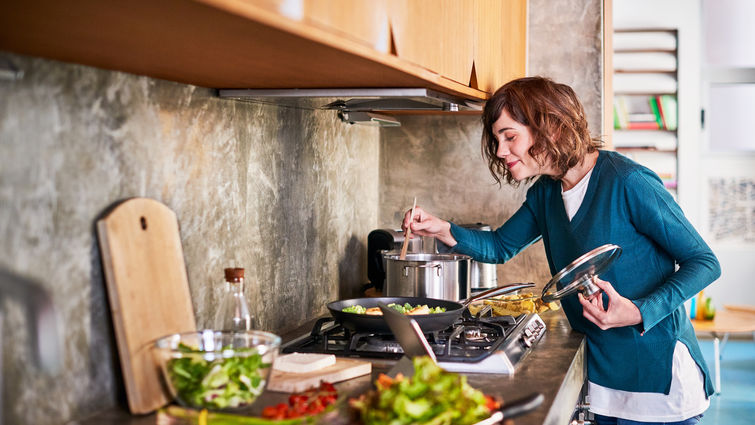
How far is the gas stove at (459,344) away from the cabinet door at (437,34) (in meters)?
0.65

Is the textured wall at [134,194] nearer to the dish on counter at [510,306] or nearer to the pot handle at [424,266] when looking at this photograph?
the pot handle at [424,266]

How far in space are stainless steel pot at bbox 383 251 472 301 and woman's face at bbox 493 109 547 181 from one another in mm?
366

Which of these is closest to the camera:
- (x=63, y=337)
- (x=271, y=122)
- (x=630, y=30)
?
(x=63, y=337)

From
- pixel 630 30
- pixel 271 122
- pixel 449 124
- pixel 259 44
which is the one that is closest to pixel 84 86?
pixel 259 44

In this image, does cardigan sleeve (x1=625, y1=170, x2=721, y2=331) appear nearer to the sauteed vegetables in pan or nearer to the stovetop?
the stovetop

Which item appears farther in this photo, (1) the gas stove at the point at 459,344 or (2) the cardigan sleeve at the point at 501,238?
(2) the cardigan sleeve at the point at 501,238

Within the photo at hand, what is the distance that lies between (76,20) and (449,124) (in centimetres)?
218

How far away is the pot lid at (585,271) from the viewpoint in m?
1.92

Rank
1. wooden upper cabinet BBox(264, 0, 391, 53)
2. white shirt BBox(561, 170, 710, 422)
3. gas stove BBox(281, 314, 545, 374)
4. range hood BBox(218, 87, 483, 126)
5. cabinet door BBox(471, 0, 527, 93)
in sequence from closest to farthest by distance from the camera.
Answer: wooden upper cabinet BBox(264, 0, 391, 53)
gas stove BBox(281, 314, 545, 374)
range hood BBox(218, 87, 483, 126)
white shirt BBox(561, 170, 710, 422)
cabinet door BBox(471, 0, 527, 93)

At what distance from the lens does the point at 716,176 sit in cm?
654

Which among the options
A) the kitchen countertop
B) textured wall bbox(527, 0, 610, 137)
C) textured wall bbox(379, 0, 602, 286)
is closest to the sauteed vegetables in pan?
the kitchen countertop

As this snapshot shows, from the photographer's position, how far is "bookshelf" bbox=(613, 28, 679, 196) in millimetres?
6379

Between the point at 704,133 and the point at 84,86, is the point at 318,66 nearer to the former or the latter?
the point at 84,86

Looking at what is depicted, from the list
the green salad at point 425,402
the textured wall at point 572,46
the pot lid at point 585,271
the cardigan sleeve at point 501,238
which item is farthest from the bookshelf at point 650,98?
the green salad at point 425,402
